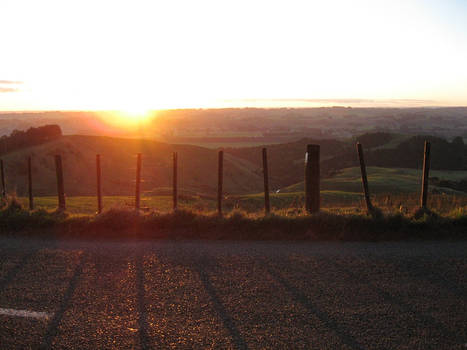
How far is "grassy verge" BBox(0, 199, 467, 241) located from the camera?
8.20 m

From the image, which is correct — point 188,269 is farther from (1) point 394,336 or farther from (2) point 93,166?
(2) point 93,166

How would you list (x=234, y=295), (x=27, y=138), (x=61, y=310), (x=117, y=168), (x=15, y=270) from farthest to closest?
(x=27, y=138)
(x=117, y=168)
(x=15, y=270)
(x=234, y=295)
(x=61, y=310)

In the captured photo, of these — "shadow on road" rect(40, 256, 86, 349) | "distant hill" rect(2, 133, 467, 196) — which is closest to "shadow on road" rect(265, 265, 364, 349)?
"shadow on road" rect(40, 256, 86, 349)

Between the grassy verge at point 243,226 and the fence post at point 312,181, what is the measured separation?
0.65m

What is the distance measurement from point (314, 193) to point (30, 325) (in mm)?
6395

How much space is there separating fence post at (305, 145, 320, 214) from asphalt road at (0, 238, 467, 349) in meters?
2.05

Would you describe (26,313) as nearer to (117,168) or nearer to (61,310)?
(61,310)

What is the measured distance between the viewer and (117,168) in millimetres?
68625

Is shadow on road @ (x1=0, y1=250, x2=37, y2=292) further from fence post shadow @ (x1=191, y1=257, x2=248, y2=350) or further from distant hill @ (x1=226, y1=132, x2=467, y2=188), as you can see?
distant hill @ (x1=226, y1=132, x2=467, y2=188)

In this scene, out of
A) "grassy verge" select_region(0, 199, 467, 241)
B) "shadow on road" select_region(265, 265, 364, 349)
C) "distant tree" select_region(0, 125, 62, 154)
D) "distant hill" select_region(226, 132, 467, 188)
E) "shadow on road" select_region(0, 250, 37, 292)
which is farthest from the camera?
"distant hill" select_region(226, 132, 467, 188)

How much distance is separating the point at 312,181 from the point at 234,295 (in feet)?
15.4

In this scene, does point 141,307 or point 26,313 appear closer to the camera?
point 26,313

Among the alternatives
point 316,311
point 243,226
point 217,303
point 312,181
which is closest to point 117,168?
point 312,181

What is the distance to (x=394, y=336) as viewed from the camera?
4.58 meters
